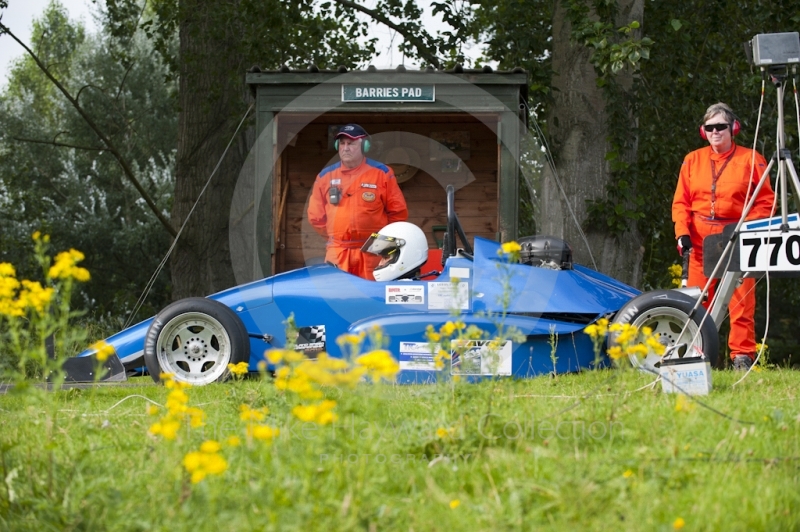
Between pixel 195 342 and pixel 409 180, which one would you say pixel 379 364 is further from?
pixel 409 180

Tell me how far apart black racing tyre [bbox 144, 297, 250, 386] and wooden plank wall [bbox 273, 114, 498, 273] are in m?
4.85

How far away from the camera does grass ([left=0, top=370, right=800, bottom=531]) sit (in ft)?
10.3

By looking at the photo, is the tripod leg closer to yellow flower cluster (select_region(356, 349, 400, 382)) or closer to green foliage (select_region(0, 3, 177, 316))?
yellow flower cluster (select_region(356, 349, 400, 382))

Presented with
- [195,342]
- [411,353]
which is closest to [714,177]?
[411,353]

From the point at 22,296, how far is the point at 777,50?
4250 mm

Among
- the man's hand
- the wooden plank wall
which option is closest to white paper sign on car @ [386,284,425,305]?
the man's hand

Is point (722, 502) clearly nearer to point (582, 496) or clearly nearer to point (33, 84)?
point (582, 496)

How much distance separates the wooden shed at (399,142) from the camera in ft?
29.5

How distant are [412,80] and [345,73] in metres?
0.62

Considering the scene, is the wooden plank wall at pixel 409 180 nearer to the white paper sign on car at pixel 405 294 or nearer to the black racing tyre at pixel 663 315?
the white paper sign on car at pixel 405 294

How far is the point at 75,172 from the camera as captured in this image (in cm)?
2741

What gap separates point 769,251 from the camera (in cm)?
577

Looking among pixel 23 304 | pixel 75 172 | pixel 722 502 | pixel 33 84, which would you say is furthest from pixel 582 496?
pixel 33 84

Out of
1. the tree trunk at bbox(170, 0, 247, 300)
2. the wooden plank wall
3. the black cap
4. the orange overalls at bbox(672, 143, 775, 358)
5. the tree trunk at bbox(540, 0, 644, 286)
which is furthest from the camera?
the tree trunk at bbox(170, 0, 247, 300)
